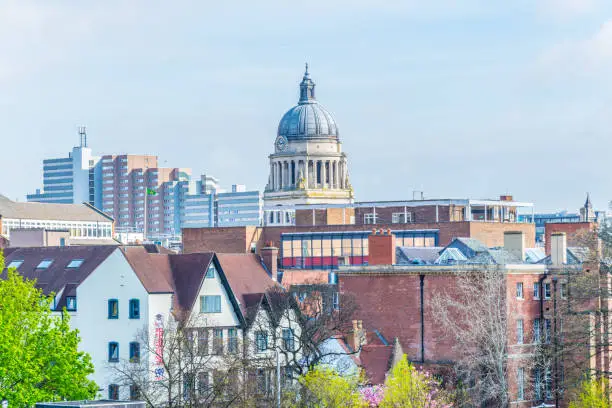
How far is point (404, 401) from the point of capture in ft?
261

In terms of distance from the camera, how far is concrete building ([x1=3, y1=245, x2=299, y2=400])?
93062 millimetres

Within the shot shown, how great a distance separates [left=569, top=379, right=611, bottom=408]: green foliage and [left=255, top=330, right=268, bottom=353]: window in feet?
58.9

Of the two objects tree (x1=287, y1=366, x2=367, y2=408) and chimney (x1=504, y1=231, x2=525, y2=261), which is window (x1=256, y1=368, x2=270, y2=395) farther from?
chimney (x1=504, y1=231, x2=525, y2=261)

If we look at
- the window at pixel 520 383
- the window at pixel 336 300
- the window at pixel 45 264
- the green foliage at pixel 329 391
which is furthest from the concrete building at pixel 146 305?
the window at pixel 520 383

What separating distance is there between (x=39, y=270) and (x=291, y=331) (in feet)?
72.1

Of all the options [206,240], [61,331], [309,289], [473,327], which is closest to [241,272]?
[309,289]

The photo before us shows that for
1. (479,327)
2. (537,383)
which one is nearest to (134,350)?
(479,327)

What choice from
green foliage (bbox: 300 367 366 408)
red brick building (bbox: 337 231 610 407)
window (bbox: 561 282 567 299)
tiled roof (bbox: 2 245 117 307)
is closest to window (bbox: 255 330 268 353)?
red brick building (bbox: 337 231 610 407)

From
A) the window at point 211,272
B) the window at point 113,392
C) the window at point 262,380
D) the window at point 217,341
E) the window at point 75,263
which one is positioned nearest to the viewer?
the window at point 262,380

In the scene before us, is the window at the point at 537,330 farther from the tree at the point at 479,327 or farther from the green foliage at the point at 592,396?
the green foliage at the point at 592,396

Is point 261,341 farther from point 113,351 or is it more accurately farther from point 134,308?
point 113,351

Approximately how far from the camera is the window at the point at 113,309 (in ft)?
312

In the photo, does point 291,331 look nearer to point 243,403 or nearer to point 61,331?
point 243,403

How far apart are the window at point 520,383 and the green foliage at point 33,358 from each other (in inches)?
1019
